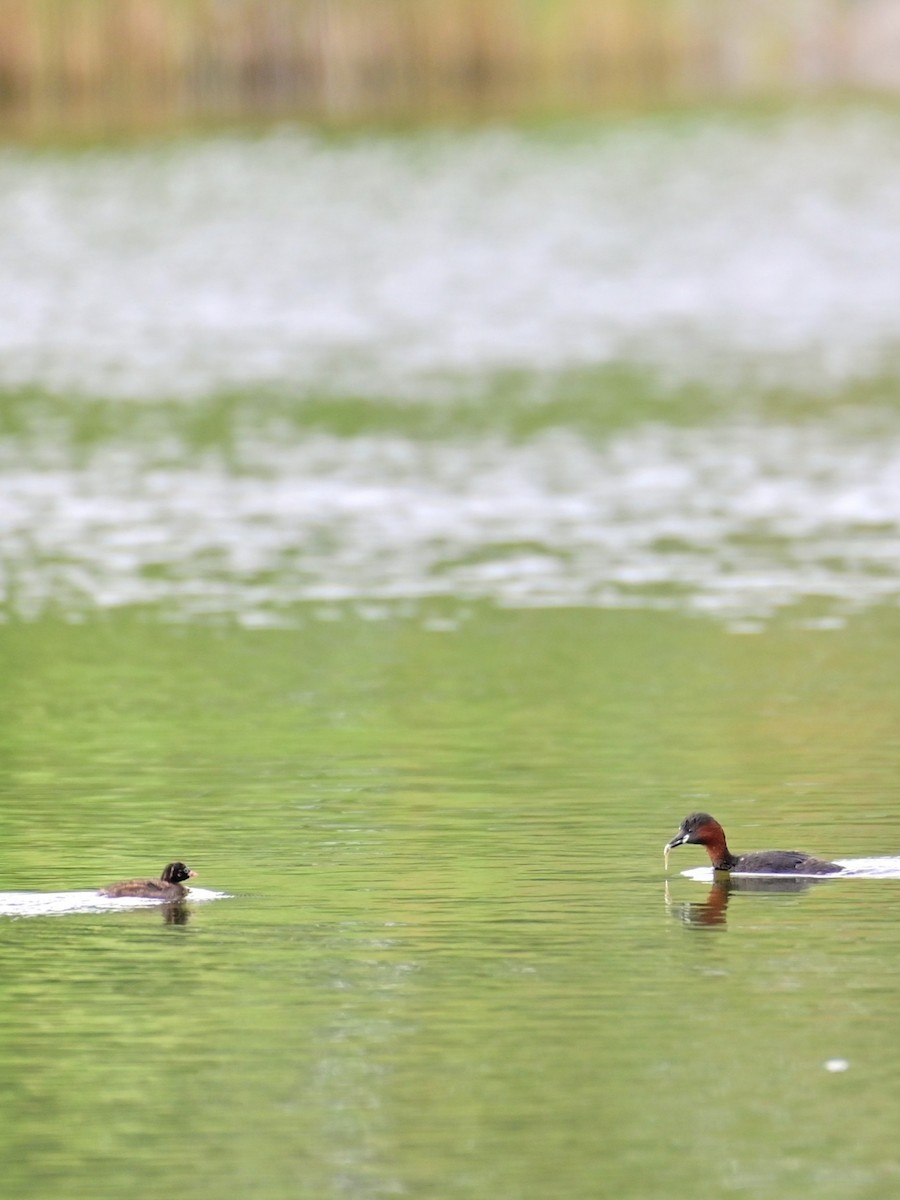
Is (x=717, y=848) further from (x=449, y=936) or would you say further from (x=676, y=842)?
(x=449, y=936)

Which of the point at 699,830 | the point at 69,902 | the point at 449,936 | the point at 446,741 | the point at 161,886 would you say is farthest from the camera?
the point at 446,741

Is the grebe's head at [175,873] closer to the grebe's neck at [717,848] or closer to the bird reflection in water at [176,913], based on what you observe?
the bird reflection in water at [176,913]

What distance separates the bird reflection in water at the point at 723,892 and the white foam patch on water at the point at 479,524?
645cm

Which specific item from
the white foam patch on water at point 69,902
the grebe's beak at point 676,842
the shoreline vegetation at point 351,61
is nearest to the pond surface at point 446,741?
the white foam patch on water at point 69,902

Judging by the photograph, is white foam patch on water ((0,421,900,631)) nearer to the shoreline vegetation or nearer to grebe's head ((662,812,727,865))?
grebe's head ((662,812,727,865))

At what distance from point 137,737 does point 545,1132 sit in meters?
6.68

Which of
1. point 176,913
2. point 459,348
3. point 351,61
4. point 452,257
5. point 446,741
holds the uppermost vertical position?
point 351,61

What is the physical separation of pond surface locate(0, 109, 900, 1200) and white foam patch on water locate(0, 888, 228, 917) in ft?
0.07

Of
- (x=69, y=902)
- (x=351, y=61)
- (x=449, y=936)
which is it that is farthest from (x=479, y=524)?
(x=351, y=61)

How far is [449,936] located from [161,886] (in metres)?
1.04

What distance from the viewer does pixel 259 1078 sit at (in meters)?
8.41

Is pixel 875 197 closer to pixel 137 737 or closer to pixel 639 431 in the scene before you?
pixel 639 431

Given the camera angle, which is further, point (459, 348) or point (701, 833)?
point (459, 348)

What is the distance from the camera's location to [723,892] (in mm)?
10789
